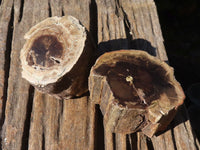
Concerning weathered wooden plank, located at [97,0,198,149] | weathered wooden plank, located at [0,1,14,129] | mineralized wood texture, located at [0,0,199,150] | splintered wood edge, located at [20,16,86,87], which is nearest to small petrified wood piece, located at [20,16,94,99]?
splintered wood edge, located at [20,16,86,87]

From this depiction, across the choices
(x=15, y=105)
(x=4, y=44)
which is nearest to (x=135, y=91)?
(x=15, y=105)

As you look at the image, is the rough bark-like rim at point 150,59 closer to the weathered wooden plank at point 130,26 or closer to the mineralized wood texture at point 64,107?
the mineralized wood texture at point 64,107

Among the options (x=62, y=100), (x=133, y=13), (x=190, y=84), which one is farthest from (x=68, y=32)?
(x=190, y=84)

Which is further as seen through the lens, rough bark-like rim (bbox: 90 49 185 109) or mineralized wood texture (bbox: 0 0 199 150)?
mineralized wood texture (bbox: 0 0 199 150)

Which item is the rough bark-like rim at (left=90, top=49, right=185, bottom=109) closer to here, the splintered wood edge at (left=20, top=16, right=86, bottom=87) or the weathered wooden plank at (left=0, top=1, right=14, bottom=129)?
the splintered wood edge at (left=20, top=16, right=86, bottom=87)

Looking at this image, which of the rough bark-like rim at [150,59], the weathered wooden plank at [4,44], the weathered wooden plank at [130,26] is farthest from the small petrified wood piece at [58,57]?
the weathered wooden plank at [130,26]
